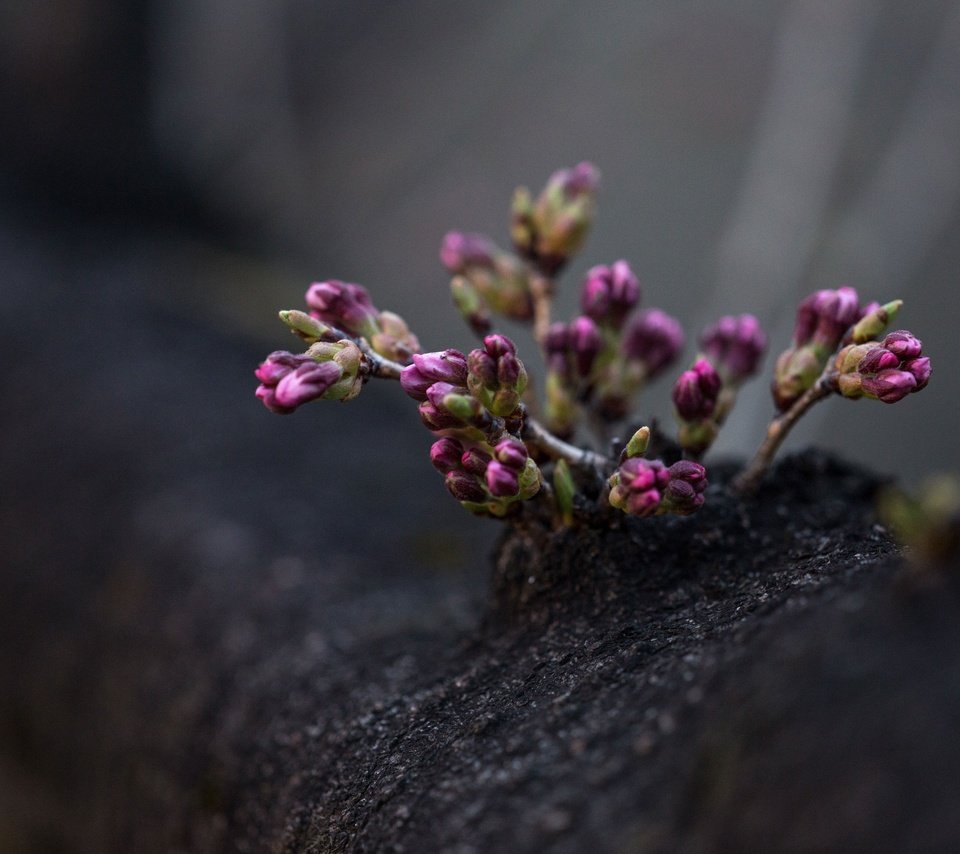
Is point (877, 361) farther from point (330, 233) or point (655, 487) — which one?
point (330, 233)

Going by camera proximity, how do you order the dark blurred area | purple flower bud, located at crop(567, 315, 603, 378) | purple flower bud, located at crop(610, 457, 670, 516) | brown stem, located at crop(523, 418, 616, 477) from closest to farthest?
purple flower bud, located at crop(610, 457, 670, 516) → brown stem, located at crop(523, 418, 616, 477) → purple flower bud, located at crop(567, 315, 603, 378) → the dark blurred area

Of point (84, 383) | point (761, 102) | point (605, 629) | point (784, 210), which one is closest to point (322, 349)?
point (605, 629)

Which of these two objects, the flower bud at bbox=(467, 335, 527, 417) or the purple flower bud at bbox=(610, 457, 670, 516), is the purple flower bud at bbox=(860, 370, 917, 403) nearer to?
the purple flower bud at bbox=(610, 457, 670, 516)

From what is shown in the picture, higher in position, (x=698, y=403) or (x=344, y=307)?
(x=344, y=307)

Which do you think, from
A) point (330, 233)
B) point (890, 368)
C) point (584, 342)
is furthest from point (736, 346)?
point (330, 233)

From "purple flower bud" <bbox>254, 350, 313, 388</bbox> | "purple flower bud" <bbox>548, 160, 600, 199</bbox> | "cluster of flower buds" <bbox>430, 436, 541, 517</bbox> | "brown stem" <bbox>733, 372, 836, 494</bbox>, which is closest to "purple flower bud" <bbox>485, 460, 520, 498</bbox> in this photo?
"cluster of flower buds" <bbox>430, 436, 541, 517</bbox>

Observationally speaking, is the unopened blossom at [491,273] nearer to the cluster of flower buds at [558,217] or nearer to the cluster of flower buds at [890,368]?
the cluster of flower buds at [558,217]

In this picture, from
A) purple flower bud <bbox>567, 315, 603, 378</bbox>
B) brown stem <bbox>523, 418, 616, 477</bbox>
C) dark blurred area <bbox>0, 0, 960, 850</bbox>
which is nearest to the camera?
brown stem <bbox>523, 418, 616, 477</bbox>
